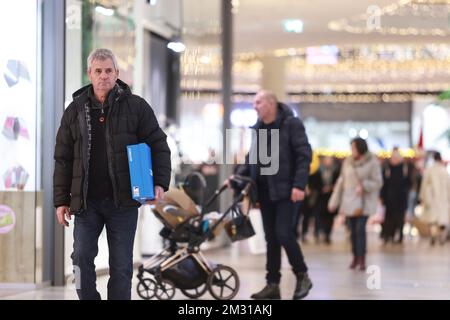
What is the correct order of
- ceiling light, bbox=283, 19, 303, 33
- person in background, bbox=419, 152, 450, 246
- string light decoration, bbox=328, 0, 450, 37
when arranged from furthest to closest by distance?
ceiling light, bbox=283, 19, 303, 33, person in background, bbox=419, 152, 450, 246, string light decoration, bbox=328, 0, 450, 37

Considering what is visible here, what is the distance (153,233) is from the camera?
39.2 feet

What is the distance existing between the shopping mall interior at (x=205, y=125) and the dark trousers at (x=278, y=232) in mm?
168

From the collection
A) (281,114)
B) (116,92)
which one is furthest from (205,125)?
(116,92)

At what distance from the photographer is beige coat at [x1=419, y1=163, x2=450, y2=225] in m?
15.4

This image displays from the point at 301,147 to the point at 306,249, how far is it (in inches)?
270

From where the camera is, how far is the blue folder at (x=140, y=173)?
518 cm

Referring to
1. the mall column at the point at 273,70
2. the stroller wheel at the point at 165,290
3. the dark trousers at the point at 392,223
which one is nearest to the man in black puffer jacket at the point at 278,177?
the stroller wheel at the point at 165,290

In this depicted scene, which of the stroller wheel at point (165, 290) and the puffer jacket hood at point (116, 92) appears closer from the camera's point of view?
the puffer jacket hood at point (116, 92)

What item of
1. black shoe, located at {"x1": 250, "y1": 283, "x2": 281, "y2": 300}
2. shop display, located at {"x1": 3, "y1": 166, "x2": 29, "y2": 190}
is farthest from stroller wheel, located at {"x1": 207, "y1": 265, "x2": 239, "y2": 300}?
shop display, located at {"x1": 3, "y1": 166, "x2": 29, "y2": 190}

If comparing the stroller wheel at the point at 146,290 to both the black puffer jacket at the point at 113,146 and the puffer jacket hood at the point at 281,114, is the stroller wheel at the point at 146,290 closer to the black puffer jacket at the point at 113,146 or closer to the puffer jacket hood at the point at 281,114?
the puffer jacket hood at the point at 281,114

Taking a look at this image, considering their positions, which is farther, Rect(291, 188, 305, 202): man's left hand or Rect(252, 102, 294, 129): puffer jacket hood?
Rect(252, 102, 294, 129): puffer jacket hood

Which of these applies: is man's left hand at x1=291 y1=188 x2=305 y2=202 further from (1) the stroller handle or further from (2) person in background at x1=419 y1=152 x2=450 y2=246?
(2) person in background at x1=419 y1=152 x2=450 y2=246

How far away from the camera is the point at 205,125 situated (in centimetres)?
1298
